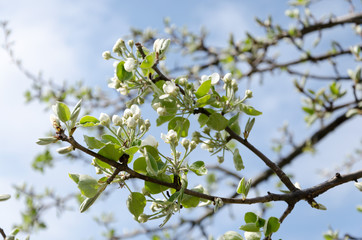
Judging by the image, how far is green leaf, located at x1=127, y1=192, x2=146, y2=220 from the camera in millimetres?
1386

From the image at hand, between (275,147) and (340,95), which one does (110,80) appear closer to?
(340,95)

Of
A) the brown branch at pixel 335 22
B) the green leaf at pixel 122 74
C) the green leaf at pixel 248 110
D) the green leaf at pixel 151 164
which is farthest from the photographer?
the brown branch at pixel 335 22

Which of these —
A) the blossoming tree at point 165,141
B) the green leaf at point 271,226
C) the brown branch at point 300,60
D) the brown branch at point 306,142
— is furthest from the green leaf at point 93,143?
the brown branch at point 306,142

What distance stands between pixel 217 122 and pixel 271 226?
16.5 inches

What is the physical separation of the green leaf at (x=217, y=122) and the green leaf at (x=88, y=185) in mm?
473

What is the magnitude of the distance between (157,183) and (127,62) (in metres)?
0.45

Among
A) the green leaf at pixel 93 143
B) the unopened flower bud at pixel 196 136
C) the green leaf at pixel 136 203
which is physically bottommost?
the green leaf at pixel 136 203

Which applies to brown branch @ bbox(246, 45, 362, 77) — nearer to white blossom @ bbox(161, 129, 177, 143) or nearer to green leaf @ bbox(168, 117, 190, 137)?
green leaf @ bbox(168, 117, 190, 137)

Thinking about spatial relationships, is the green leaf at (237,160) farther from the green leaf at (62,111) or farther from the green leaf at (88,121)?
the green leaf at (62,111)

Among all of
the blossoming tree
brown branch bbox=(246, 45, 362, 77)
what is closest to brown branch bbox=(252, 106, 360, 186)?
brown branch bbox=(246, 45, 362, 77)

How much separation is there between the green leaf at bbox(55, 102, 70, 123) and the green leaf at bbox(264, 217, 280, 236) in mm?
777

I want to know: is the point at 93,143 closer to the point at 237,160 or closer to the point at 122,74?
the point at 122,74

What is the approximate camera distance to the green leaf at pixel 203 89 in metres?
1.39

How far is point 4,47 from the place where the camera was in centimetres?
474
